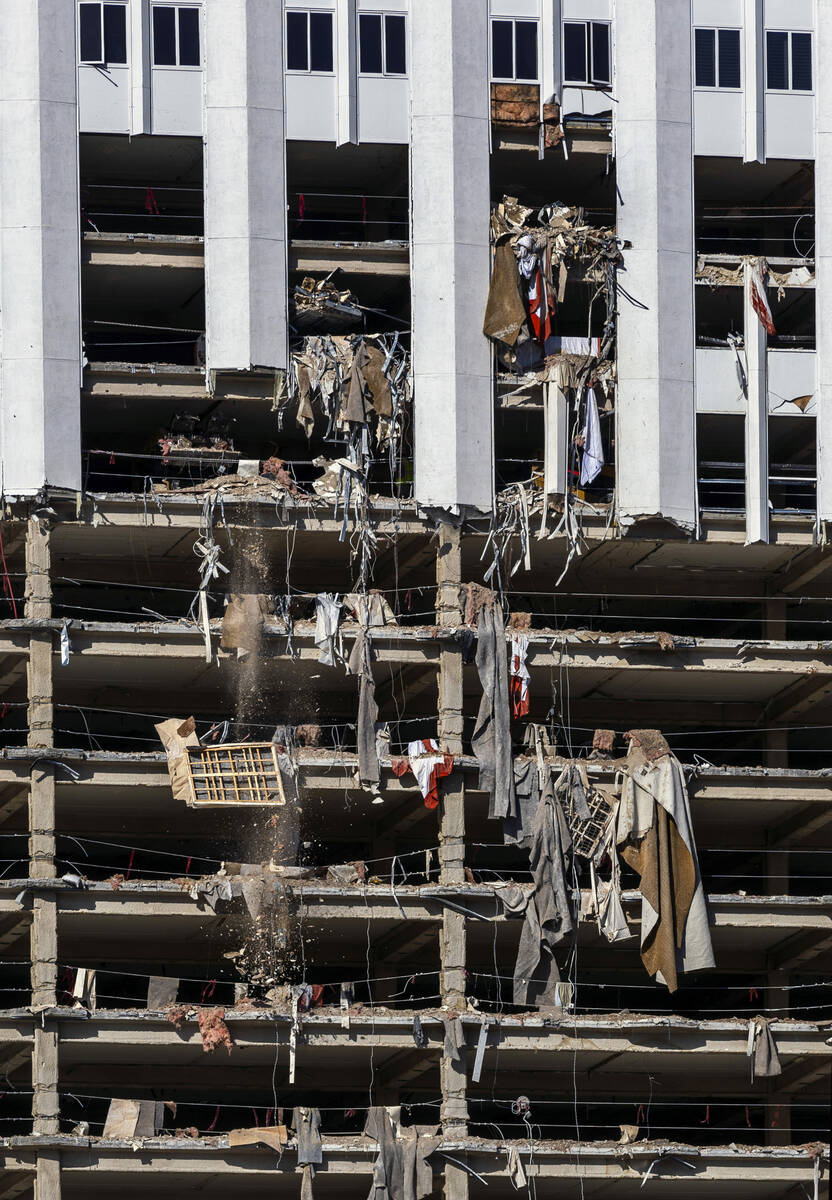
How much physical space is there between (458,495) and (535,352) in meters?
4.31

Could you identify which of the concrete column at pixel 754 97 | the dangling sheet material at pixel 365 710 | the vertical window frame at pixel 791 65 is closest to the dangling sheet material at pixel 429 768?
the dangling sheet material at pixel 365 710

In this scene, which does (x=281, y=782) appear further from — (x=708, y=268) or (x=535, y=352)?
(x=708, y=268)

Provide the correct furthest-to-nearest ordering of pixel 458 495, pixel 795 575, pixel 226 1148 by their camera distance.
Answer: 1. pixel 795 575
2. pixel 458 495
3. pixel 226 1148

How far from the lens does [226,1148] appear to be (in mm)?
60250

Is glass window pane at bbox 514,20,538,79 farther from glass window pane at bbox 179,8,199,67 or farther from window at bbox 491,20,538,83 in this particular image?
glass window pane at bbox 179,8,199,67

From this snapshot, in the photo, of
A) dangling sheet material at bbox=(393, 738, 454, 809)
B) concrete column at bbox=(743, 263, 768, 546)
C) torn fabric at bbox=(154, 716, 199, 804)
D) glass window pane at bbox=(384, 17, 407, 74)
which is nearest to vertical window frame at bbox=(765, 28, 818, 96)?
concrete column at bbox=(743, 263, 768, 546)

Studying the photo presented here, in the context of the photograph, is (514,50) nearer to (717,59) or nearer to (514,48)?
(514,48)

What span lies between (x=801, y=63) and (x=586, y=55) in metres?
5.39

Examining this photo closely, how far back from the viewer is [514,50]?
66062mm

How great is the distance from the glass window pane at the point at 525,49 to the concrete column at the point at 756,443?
8.28 meters

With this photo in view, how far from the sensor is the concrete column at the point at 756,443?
65.8 m

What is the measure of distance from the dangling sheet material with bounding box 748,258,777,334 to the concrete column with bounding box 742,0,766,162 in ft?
8.73

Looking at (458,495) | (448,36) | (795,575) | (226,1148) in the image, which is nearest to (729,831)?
(795,575)

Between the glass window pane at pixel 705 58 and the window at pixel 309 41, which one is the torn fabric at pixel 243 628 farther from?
the glass window pane at pixel 705 58
